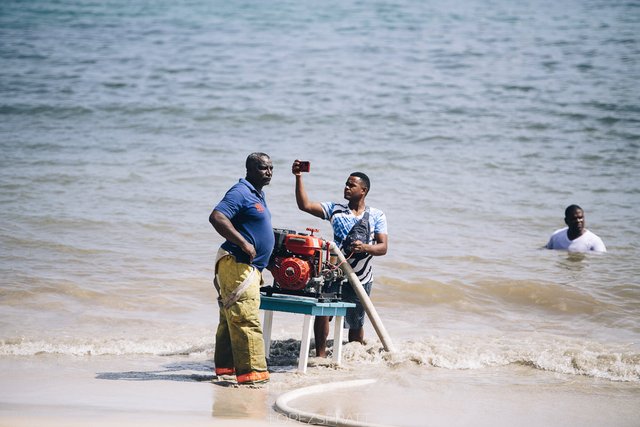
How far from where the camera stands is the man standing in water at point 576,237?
12.4 m

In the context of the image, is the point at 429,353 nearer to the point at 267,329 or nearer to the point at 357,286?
the point at 357,286

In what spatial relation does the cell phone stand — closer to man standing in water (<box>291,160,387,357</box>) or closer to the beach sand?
man standing in water (<box>291,160,387,357</box>)

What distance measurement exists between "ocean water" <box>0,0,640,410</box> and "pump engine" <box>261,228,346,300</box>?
1.02 meters

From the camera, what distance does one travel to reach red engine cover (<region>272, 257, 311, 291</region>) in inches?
270

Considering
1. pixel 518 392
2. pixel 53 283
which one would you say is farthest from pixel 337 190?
pixel 518 392

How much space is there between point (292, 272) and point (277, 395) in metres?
0.96

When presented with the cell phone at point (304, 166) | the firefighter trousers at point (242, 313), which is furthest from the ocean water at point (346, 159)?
the cell phone at point (304, 166)

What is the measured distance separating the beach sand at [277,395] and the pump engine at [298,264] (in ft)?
2.19

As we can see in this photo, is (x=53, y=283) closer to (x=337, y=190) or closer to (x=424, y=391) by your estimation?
(x=424, y=391)

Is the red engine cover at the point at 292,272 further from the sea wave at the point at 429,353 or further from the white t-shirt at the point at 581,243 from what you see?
A: the white t-shirt at the point at 581,243

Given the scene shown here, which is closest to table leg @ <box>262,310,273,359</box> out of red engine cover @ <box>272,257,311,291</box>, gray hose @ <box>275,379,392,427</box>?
red engine cover @ <box>272,257,311,291</box>

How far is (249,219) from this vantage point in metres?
6.48

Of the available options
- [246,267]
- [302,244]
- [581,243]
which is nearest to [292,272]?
[302,244]

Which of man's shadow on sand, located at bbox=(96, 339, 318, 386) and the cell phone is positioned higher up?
the cell phone
